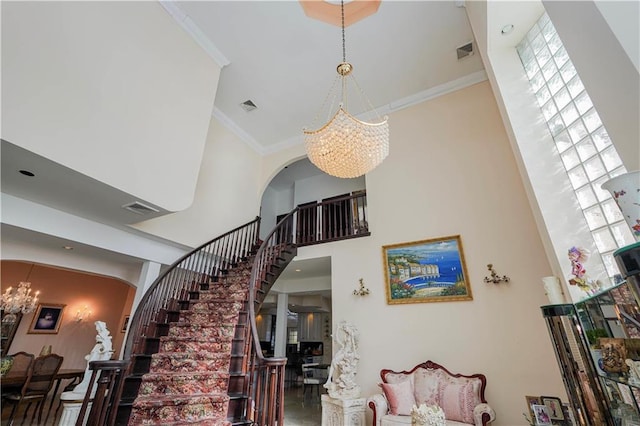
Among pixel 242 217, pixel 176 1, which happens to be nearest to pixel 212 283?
pixel 242 217

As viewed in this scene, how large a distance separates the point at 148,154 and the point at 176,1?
2564 mm

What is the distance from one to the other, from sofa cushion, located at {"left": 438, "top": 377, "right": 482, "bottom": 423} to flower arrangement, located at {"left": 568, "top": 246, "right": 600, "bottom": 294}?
2108mm

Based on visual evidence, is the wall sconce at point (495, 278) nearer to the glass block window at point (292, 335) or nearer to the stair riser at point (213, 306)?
the stair riser at point (213, 306)

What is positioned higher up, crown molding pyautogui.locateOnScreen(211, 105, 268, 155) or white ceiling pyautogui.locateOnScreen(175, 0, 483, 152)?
A: white ceiling pyautogui.locateOnScreen(175, 0, 483, 152)

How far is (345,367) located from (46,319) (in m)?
7.55

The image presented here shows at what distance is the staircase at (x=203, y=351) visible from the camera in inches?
113

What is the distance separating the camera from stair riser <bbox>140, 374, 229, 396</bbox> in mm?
3152

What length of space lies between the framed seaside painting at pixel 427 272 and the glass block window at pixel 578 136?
6.74 ft

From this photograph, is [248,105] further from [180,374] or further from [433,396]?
[433,396]

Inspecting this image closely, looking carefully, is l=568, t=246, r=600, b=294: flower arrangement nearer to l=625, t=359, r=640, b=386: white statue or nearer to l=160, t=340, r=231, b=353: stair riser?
l=625, t=359, r=640, b=386: white statue

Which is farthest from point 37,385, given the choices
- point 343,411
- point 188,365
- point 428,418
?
point 428,418

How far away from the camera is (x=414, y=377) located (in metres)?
3.94

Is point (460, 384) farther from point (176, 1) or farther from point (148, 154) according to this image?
point (176, 1)

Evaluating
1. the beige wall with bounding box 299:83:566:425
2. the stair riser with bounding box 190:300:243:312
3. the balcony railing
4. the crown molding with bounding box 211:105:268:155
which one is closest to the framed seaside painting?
the beige wall with bounding box 299:83:566:425
